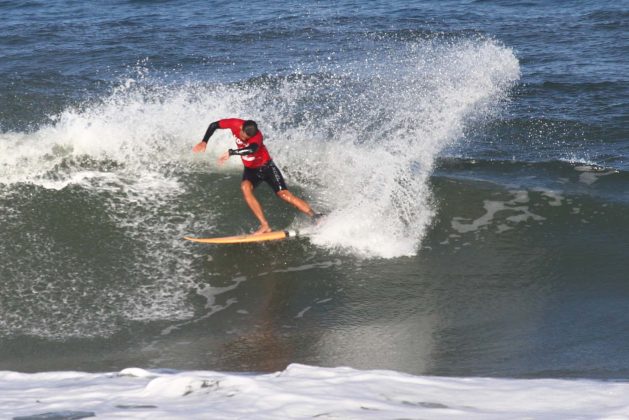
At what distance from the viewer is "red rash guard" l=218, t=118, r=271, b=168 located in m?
9.87

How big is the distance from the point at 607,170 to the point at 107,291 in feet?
24.2

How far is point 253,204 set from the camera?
33.2 ft

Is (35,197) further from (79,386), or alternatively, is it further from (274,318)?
(79,386)

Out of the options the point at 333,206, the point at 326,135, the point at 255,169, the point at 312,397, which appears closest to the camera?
the point at 312,397

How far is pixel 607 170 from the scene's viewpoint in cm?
1234

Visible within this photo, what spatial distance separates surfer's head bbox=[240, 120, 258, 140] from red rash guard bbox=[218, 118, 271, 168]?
10cm

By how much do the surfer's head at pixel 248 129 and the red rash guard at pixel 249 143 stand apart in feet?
0.34

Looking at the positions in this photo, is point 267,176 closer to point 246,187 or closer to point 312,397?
point 246,187

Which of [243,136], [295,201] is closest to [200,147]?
[243,136]

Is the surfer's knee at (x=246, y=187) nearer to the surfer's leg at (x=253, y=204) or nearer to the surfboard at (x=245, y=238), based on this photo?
the surfer's leg at (x=253, y=204)

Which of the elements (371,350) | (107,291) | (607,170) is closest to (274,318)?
(371,350)

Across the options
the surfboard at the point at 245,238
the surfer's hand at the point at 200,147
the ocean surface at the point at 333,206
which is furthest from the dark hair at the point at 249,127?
the ocean surface at the point at 333,206

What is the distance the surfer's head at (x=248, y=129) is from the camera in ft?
31.5

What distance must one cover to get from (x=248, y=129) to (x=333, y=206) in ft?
6.26
